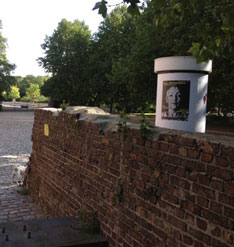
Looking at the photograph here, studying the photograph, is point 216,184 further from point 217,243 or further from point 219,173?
point 217,243

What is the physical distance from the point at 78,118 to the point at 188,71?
6.69 feet

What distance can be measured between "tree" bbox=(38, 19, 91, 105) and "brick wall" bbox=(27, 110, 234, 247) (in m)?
38.9

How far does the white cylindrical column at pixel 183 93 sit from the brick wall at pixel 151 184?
1626 mm

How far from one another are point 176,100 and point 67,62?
4208cm

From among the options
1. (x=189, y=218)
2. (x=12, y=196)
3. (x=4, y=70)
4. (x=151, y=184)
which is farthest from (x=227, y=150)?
(x=4, y=70)

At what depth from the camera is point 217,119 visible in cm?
2509

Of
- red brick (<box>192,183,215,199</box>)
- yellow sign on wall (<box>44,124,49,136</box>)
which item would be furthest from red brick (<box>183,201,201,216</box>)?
yellow sign on wall (<box>44,124,49,136</box>)

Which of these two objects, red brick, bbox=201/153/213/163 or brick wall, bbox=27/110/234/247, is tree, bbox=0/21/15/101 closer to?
brick wall, bbox=27/110/234/247

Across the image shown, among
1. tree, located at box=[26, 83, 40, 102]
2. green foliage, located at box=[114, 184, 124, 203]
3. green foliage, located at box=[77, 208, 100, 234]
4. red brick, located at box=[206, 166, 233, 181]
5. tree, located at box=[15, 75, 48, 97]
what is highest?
tree, located at box=[15, 75, 48, 97]

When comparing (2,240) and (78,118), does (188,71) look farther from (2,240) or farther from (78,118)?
(2,240)

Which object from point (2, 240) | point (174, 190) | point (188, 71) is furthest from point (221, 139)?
point (188, 71)

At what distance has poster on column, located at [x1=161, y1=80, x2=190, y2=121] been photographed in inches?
220

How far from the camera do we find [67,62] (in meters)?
46.2

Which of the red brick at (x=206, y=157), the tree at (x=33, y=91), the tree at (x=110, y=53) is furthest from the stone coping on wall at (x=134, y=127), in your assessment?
Result: the tree at (x=33, y=91)
